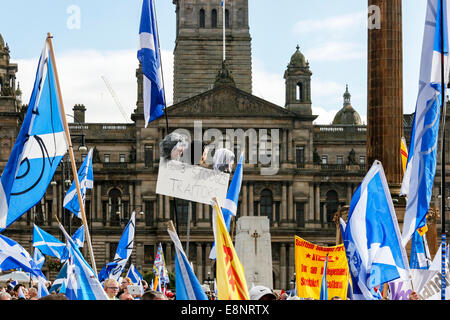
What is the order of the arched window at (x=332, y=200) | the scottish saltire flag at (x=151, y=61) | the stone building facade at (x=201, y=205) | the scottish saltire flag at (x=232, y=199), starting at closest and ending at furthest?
the scottish saltire flag at (x=151, y=61) < the scottish saltire flag at (x=232, y=199) < the stone building facade at (x=201, y=205) < the arched window at (x=332, y=200)

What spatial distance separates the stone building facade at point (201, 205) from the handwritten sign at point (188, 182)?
66.5 metres

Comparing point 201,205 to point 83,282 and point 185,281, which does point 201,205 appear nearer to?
point 83,282

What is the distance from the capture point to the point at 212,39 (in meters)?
95.2

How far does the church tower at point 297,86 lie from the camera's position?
86.2 m

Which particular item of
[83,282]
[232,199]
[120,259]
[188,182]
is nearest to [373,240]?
[188,182]

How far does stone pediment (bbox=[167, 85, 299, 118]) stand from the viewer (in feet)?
273

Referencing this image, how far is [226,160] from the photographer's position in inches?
714

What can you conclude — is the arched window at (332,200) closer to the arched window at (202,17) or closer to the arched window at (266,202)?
the arched window at (266,202)

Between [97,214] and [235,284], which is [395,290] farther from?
[97,214]

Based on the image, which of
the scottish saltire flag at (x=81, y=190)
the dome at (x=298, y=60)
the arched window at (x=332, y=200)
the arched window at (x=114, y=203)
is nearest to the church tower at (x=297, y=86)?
the dome at (x=298, y=60)

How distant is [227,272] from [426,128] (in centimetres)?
448

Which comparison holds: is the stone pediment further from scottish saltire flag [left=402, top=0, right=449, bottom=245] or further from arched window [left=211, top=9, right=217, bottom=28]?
scottish saltire flag [left=402, top=0, right=449, bottom=245]

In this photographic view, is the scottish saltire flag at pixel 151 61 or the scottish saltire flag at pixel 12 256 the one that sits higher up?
the scottish saltire flag at pixel 151 61

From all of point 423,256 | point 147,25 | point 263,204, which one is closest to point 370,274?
point 147,25
